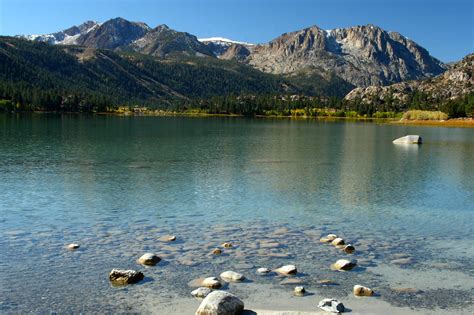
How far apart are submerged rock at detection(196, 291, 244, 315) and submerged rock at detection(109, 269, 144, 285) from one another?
13.7 feet

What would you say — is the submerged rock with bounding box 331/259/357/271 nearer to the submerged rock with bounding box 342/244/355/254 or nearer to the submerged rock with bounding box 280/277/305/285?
the submerged rock with bounding box 342/244/355/254

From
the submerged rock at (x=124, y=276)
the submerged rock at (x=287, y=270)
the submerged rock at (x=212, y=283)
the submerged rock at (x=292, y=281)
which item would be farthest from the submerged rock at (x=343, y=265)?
the submerged rock at (x=124, y=276)

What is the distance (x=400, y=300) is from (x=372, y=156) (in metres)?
58.8

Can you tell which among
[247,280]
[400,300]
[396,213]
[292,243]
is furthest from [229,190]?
[400,300]

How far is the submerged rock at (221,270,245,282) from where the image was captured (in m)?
18.3

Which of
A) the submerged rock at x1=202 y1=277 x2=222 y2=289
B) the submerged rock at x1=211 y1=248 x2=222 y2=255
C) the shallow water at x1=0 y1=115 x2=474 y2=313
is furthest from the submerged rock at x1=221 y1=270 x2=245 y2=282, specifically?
the submerged rock at x1=211 y1=248 x2=222 y2=255

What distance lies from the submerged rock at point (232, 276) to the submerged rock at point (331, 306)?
11.8 feet

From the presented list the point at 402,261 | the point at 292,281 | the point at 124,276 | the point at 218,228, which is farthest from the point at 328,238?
the point at 124,276

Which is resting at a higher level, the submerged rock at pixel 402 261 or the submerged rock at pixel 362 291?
the submerged rock at pixel 362 291

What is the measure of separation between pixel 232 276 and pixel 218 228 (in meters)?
8.30

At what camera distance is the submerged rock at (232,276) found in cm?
1828

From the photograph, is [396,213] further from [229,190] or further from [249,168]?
[249,168]

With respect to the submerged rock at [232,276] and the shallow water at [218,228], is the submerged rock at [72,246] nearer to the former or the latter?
the shallow water at [218,228]

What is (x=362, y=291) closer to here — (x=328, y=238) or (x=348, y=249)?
(x=348, y=249)
